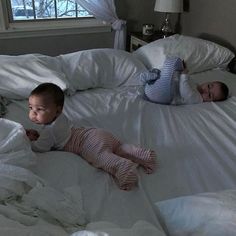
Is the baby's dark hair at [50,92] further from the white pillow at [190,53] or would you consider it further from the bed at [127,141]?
the white pillow at [190,53]

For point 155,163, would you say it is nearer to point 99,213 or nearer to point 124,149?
point 124,149

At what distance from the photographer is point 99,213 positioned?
0.97 metres

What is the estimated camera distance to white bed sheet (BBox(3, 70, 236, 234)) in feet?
3.42

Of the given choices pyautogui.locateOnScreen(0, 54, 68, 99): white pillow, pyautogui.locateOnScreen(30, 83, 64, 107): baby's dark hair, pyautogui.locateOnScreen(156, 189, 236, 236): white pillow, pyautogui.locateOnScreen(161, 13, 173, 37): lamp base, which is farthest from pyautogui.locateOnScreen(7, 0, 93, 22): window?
pyautogui.locateOnScreen(156, 189, 236, 236): white pillow

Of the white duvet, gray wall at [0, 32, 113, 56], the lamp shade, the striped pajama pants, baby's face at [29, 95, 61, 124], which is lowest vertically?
gray wall at [0, 32, 113, 56]

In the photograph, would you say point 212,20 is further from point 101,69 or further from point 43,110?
point 43,110

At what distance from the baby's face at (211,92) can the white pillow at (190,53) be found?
1.13 feet

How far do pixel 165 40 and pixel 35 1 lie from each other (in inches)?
54.1

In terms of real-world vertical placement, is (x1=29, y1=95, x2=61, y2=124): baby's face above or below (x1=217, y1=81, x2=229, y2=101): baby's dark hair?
above

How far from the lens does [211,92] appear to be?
1831mm

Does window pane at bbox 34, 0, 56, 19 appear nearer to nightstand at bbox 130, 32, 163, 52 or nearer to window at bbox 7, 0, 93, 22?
window at bbox 7, 0, 93, 22

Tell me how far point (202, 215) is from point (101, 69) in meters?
1.31

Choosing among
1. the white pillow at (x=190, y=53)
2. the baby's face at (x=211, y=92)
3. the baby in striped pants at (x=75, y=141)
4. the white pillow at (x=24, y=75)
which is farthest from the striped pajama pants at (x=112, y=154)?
the white pillow at (x=190, y=53)

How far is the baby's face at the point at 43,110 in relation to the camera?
4.15ft
